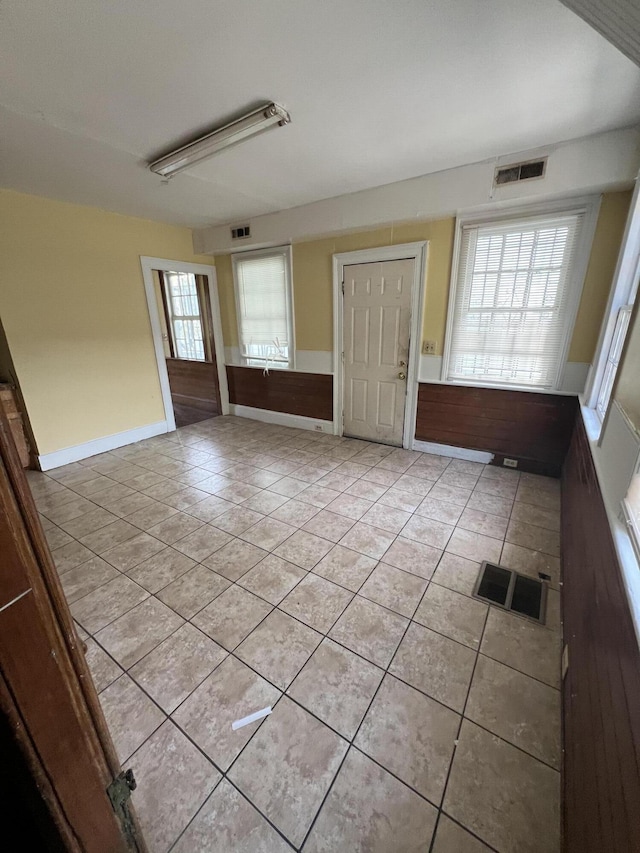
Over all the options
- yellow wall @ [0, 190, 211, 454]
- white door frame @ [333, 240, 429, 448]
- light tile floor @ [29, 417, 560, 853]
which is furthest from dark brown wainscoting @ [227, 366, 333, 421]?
light tile floor @ [29, 417, 560, 853]

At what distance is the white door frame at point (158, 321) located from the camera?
163 inches

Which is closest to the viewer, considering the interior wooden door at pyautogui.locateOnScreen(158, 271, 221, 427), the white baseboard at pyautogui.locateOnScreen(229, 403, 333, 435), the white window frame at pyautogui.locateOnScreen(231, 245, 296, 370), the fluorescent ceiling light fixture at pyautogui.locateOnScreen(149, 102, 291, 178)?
the fluorescent ceiling light fixture at pyautogui.locateOnScreen(149, 102, 291, 178)

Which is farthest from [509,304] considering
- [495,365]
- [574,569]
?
[574,569]

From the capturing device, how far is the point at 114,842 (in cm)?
74

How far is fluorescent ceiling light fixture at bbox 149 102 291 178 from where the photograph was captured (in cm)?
205

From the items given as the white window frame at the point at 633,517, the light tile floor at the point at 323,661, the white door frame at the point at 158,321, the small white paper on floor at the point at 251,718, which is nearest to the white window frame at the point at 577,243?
the light tile floor at the point at 323,661

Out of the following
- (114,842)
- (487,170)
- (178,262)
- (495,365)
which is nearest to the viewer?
(114,842)

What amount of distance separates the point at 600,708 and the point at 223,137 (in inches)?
129

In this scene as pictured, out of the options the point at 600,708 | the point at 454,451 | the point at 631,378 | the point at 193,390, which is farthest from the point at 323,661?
A: the point at 193,390

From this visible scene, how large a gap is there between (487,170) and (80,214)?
384 cm

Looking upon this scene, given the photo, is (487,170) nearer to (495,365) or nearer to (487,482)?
(495,365)

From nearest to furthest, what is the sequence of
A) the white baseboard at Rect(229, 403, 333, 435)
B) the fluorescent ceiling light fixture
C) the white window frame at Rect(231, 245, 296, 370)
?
the fluorescent ceiling light fixture
the white window frame at Rect(231, 245, 296, 370)
the white baseboard at Rect(229, 403, 333, 435)

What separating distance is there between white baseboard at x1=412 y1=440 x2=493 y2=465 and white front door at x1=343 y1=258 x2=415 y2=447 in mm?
273

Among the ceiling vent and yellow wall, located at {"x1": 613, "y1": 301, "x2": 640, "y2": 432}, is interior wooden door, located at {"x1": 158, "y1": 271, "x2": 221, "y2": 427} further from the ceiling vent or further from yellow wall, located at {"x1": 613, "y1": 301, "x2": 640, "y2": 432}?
yellow wall, located at {"x1": 613, "y1": 301, "x2": 640, "y2": 432}
